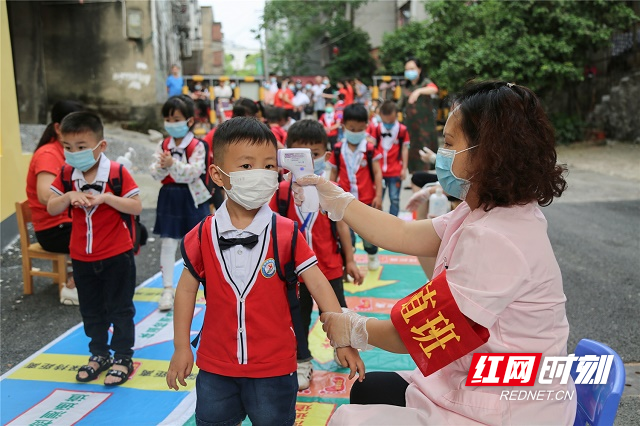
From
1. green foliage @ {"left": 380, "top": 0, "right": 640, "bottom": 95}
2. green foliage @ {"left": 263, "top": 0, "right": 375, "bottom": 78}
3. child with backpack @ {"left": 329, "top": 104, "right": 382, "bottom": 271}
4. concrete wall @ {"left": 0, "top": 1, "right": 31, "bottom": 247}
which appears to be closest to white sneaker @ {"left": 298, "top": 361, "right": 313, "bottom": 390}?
child with backpack @ {"left": 329, "top": 104, "right": 382, "bottom": 271}

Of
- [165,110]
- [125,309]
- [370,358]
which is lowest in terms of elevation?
[370,358]

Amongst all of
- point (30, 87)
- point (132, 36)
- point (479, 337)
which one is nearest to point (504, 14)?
point (132, 36)

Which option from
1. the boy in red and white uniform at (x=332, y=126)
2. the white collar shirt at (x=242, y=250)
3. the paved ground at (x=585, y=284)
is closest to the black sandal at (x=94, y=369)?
the paved ground at (x=585, y=284)

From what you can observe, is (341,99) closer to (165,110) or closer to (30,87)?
(30,87)

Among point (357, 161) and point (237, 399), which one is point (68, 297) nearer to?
point (357, 161)

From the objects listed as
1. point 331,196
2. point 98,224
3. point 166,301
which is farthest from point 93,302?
point 331,196

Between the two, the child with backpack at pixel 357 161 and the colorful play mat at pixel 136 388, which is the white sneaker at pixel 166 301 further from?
the child with backpack at pixel 357 161

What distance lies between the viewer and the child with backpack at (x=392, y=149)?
6367 mm

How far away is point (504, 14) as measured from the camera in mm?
14961

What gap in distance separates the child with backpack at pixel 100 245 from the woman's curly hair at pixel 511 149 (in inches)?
88.3

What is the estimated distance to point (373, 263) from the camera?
18.2 feet

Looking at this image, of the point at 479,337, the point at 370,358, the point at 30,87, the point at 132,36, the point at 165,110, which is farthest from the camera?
the point at 132,36

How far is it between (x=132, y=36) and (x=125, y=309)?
11.4m

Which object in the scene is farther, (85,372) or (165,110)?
(165,110)
